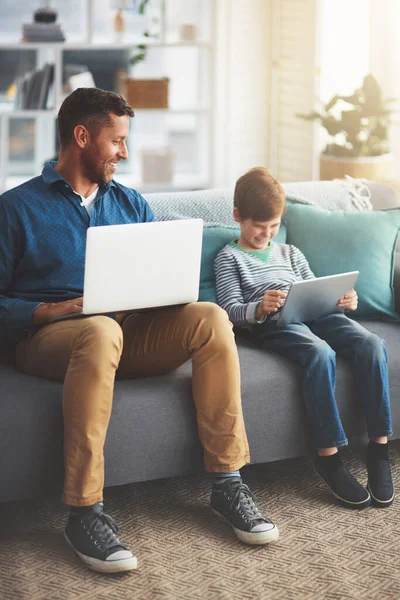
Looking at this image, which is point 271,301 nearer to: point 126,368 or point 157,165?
point 126,368

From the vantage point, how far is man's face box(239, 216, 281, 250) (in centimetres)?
245

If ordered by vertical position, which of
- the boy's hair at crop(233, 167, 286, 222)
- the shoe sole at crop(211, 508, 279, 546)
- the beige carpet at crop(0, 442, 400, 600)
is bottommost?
the beige carpet at crop(0, 442, 400, 600)

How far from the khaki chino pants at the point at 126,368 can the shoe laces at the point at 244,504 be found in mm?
54

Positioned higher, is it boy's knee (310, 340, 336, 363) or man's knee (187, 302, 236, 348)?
man's knee (187, 302, 236, 348)

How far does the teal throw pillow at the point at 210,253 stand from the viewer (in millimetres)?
2561


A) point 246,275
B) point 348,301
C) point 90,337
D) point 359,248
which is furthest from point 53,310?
point 359,248

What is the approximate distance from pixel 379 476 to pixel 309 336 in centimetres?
40

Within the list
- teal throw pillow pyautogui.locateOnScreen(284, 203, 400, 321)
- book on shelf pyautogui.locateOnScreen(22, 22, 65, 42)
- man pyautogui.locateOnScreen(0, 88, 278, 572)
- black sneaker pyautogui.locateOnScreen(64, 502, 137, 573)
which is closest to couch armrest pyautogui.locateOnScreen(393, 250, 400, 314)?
teal throw pillow pyautogui.locateOnScreen(284, 203, 400, 321)

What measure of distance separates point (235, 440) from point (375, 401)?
0.42m

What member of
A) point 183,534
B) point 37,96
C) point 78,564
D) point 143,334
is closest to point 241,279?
point 143,334

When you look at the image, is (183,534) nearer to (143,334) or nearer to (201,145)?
(143,334)

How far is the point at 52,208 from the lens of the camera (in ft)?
7.14

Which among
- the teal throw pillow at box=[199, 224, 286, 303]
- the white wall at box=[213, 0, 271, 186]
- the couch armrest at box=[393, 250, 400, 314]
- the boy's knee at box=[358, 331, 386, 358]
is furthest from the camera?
the white wall at box=[213, 0, 271, 186]

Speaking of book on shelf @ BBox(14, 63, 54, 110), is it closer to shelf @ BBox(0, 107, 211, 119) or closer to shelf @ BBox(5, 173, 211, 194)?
shelf @ BBox(0, 107, 211, 119)
